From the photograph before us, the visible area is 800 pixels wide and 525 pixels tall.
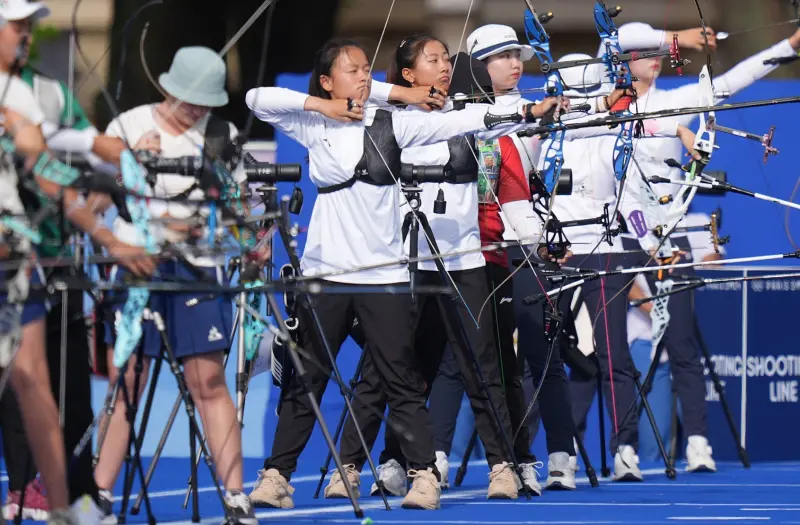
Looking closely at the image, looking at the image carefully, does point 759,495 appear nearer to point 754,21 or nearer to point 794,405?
point 794,405

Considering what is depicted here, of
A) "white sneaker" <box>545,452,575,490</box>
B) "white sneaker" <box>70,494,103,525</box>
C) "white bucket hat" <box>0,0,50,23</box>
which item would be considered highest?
"white bucket hat" <box>0,0,50,23</box>

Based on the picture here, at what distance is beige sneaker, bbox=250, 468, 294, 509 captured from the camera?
214 inches

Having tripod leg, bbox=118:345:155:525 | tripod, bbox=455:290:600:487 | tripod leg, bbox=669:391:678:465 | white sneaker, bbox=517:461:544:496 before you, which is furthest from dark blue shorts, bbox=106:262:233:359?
tripod leg, bbox=669:391:678:465

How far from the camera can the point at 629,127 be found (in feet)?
19.6

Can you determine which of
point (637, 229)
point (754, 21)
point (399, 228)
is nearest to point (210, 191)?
point (399, 228)

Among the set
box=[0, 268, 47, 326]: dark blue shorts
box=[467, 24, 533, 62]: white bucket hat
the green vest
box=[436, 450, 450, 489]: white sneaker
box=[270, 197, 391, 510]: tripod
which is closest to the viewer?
box=[0, 268, 47, 326]: dark blue shorts

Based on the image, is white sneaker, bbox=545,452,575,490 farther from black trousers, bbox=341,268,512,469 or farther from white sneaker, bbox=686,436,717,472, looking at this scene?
white sneaker, bbox=686,436,717,472

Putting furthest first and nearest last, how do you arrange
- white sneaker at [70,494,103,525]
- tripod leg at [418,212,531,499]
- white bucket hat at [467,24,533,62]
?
white bucket hat at [467,24,533,62]
tripod leg at [418,212,531,499]
white sneaker at [70,494,103,525]

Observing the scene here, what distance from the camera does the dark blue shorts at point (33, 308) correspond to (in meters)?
4.00

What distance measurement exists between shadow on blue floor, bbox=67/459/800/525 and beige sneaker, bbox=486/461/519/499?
0.05m

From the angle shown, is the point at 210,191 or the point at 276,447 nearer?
the point at 210,191

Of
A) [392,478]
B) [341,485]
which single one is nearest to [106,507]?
[341,485]

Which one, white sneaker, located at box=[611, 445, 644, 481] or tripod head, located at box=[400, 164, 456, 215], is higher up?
tripod head, located at box=[400, 164, 456, 215]

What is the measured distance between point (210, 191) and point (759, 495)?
2.77 metres
